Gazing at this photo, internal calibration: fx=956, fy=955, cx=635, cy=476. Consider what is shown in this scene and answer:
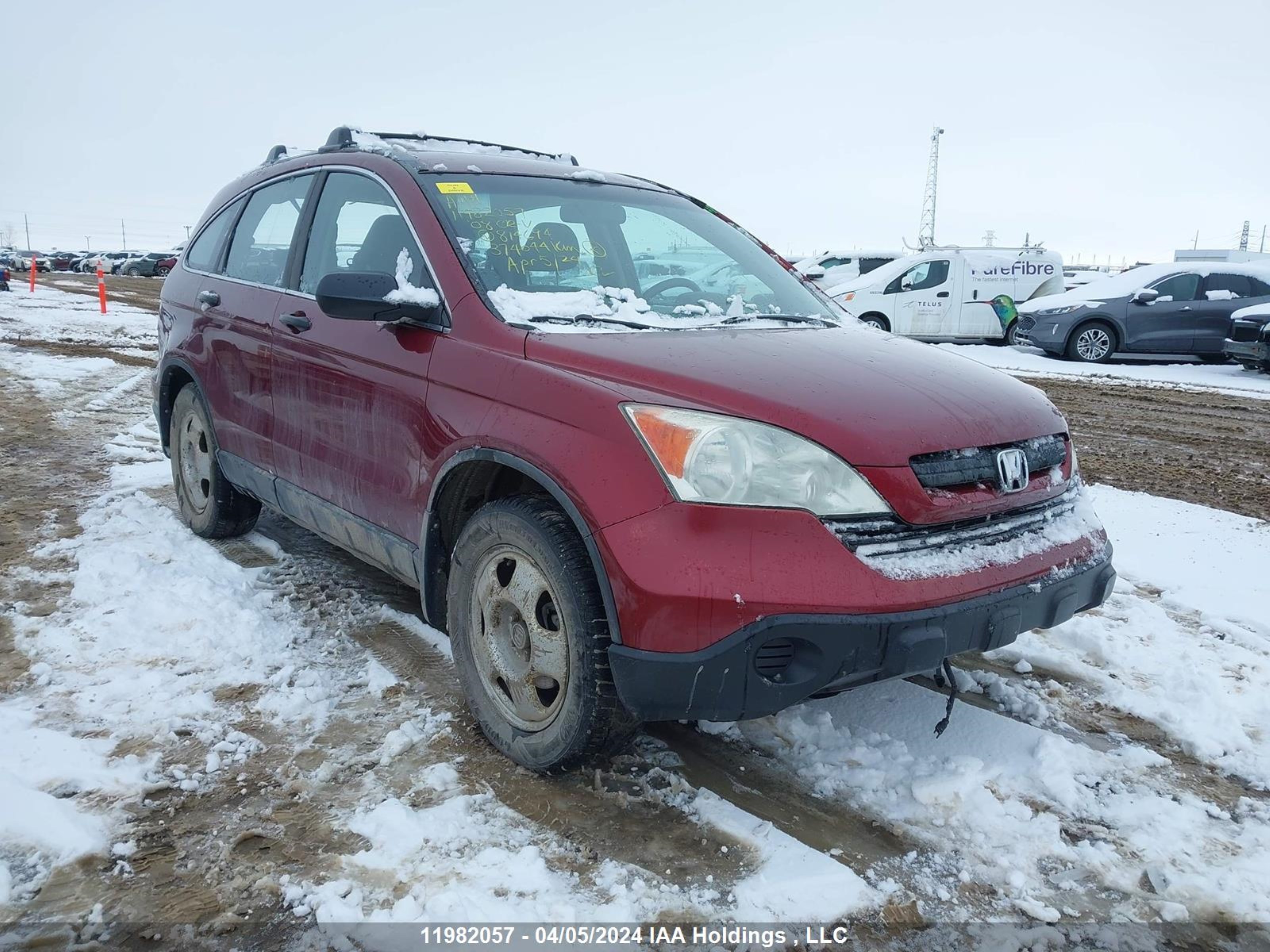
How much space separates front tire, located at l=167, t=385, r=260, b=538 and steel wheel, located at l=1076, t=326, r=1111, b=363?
13056 mm

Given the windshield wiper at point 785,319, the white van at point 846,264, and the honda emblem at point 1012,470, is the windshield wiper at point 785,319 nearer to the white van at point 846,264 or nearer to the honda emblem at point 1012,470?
the honda emblem at point 1012,470

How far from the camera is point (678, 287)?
3.52 meters

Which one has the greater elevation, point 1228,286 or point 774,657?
point 1228,286

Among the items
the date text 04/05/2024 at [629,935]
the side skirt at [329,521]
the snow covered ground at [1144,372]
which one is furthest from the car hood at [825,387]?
the snow covered ground at [1144,372]

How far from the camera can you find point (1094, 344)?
1438cm

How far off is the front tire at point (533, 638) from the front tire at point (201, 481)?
2.19 meters

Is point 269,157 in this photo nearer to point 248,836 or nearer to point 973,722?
point 248,836

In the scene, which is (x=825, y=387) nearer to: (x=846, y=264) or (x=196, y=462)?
(x=196, y=462)

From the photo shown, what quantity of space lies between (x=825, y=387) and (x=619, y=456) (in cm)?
62

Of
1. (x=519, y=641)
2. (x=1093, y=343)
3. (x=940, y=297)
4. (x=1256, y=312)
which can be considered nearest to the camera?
(x=519, y=641)

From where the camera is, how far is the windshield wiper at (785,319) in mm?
3326

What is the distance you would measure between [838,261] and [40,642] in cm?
2194

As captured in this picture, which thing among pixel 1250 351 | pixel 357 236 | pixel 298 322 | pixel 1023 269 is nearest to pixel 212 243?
pixel 298 322

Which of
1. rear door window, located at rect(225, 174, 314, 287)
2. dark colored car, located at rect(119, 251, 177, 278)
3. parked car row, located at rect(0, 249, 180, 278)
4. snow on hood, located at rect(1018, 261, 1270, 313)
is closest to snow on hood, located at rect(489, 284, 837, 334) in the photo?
rear door window, located at rect(225, 174, 314, 287)
